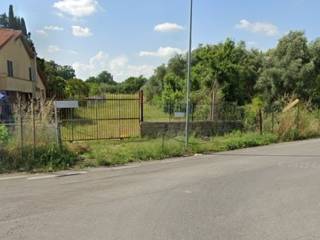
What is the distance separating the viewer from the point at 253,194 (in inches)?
316

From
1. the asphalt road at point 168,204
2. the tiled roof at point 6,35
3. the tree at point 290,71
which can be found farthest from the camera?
the tree at point 290,71

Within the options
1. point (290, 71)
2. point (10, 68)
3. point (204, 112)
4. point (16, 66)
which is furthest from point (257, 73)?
point (10, 68)

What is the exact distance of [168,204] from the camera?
7.18 metres

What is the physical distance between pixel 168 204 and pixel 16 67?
96.2 feet

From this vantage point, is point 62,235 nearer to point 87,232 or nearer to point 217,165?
point 87,232

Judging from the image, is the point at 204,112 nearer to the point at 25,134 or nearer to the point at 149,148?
the point at 149,148

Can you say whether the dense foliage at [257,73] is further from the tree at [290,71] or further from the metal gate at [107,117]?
the metal gate at [107,117]

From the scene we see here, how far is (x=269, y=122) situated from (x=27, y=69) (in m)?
23.6

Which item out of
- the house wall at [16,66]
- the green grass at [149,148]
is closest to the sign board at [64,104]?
the green grass at [149,148]

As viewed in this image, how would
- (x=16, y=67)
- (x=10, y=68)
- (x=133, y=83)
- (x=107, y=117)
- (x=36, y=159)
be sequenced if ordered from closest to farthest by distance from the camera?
(x=36, y=159) → (x=107, y=117) → (x=10, y=68) → (x=16, y=67) → (x=133, y=83)

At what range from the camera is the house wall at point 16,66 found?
99.8ft

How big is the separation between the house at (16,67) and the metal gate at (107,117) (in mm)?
10694

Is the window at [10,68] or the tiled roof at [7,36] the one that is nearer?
the tiled roof at [7,36]

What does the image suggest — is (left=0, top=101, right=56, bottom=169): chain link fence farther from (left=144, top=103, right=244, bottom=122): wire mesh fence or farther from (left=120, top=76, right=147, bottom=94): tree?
(left=120, top=76, right=147, bottom=94): tree
